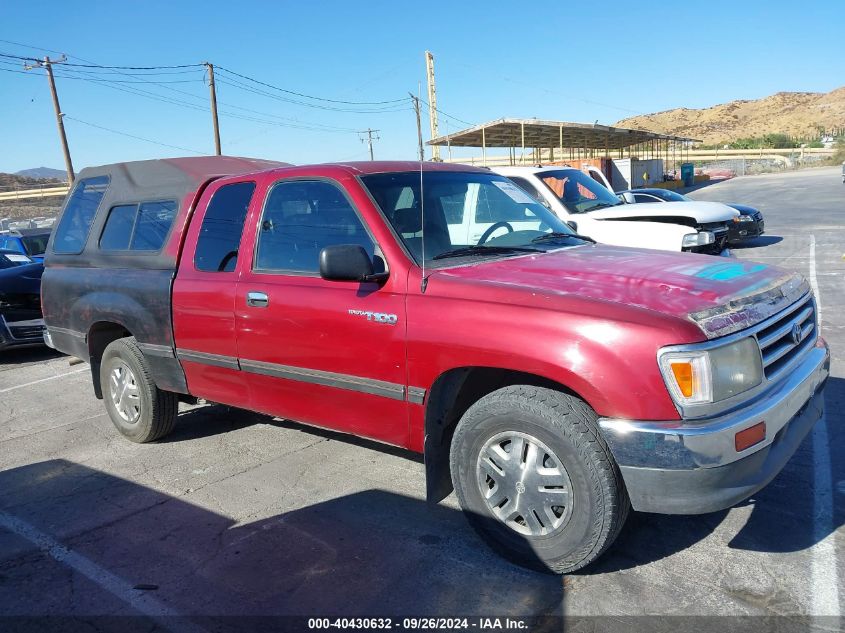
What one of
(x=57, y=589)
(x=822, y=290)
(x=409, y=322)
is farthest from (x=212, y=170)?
(x=822, y=290)

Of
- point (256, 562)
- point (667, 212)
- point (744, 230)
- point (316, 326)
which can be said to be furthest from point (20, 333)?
point (744, 230)

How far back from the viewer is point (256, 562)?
340cm

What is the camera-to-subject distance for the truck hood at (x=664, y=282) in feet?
9.25

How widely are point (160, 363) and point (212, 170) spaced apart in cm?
148

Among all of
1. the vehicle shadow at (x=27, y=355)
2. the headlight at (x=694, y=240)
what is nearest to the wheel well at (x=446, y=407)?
the headlight at (x=694, y=240)

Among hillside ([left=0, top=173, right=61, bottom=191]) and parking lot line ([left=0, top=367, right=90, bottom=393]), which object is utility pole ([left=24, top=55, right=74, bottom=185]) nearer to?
parking lot line ([left=0, top=367, right=90, bottom=393])

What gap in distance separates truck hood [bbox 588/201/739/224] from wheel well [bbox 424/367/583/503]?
19.7ft

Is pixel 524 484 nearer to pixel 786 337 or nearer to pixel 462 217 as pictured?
pixel 786 337

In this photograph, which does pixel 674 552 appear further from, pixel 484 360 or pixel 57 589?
pixel 57 589

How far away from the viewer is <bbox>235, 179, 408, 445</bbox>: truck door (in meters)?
3.51

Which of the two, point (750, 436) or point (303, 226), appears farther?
point (303, 226)

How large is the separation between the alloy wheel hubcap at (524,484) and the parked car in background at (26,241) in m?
12.0

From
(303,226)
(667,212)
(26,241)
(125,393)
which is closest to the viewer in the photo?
(303,226)

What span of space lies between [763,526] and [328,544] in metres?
2.22
